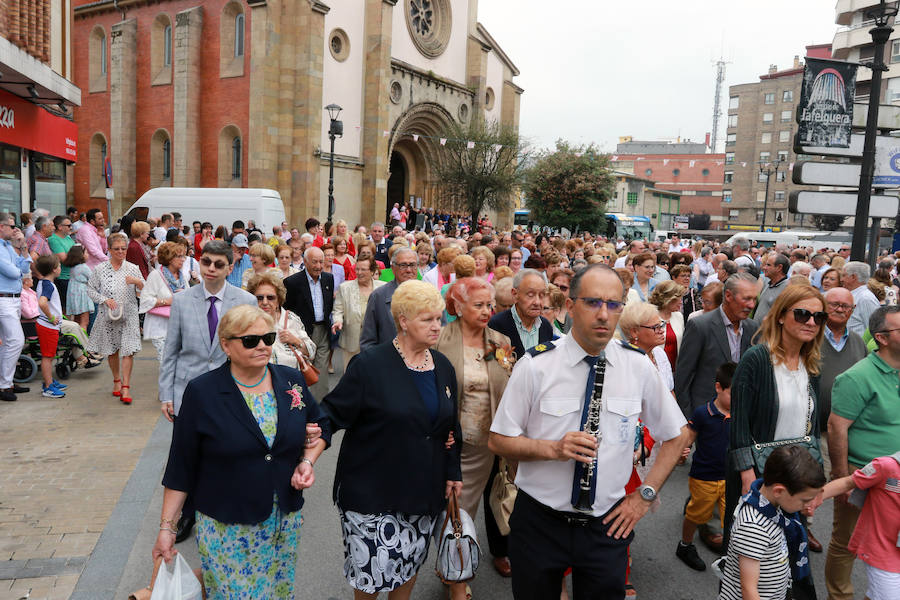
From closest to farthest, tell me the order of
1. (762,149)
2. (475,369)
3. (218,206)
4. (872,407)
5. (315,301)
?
(872,407), (475,369), (315,301), (218,206), (762,149)

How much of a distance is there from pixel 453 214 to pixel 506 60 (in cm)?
1120

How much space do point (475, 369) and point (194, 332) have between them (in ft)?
7.35

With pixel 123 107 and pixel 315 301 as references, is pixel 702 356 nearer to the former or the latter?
pixel 315 301

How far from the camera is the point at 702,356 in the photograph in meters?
5.77

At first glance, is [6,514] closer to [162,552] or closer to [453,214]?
[162,552]

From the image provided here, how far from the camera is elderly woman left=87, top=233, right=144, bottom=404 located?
8391 mm

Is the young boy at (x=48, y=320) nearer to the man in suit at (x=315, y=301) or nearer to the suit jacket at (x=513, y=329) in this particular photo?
the man in suit at (x=315, y=301)

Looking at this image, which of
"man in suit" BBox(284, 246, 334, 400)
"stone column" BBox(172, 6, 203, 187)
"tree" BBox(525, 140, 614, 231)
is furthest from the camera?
"tree" BBox(525, 140, 614, 231)

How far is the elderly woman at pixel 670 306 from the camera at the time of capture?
6168 millimetres

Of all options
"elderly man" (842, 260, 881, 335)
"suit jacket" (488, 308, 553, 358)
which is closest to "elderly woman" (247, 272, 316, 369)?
"suit jacket" (488, 308, 553, 358)

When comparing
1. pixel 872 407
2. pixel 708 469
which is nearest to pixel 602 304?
Result: pixel 872 407

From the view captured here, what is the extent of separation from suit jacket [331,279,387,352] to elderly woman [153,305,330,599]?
4.15m

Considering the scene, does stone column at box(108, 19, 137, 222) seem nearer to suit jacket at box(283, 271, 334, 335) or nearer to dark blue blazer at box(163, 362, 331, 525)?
suit jacket at box(283, 271, 334, 335)

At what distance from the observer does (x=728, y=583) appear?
10.6 ft
